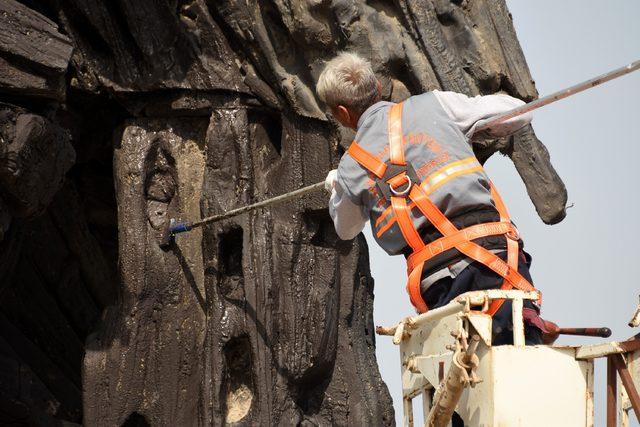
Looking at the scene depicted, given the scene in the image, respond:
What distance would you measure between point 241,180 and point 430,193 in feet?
10.2

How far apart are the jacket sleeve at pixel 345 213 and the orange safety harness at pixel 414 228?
0.58ft

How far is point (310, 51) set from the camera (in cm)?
839

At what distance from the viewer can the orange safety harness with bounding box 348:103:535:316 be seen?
5289mm

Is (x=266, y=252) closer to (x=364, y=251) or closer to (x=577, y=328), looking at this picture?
(x=364, y=251)

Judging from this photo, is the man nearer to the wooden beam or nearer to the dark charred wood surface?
the wooden beam

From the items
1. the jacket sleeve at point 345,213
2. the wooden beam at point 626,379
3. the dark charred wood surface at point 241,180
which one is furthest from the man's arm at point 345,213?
the dark charred wood surface at point 241,180

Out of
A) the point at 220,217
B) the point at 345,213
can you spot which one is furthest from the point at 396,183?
the point at 220,217

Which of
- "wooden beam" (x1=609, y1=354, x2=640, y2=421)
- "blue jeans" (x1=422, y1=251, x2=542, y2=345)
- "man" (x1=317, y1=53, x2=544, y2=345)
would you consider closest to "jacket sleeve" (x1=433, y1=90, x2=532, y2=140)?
"man" (x1=317, y1=53, x2=544, y2=345)

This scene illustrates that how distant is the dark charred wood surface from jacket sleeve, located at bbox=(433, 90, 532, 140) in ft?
8.26

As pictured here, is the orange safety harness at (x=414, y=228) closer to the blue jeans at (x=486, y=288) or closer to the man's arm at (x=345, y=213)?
the blue jeans at (x=486, y=288)

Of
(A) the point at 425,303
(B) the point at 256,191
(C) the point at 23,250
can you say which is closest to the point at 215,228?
(B) the point at 256,191

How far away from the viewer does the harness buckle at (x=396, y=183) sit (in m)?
5.43

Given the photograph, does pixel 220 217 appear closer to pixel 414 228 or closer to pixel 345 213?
pixel 345 213

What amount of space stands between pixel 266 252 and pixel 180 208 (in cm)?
64
